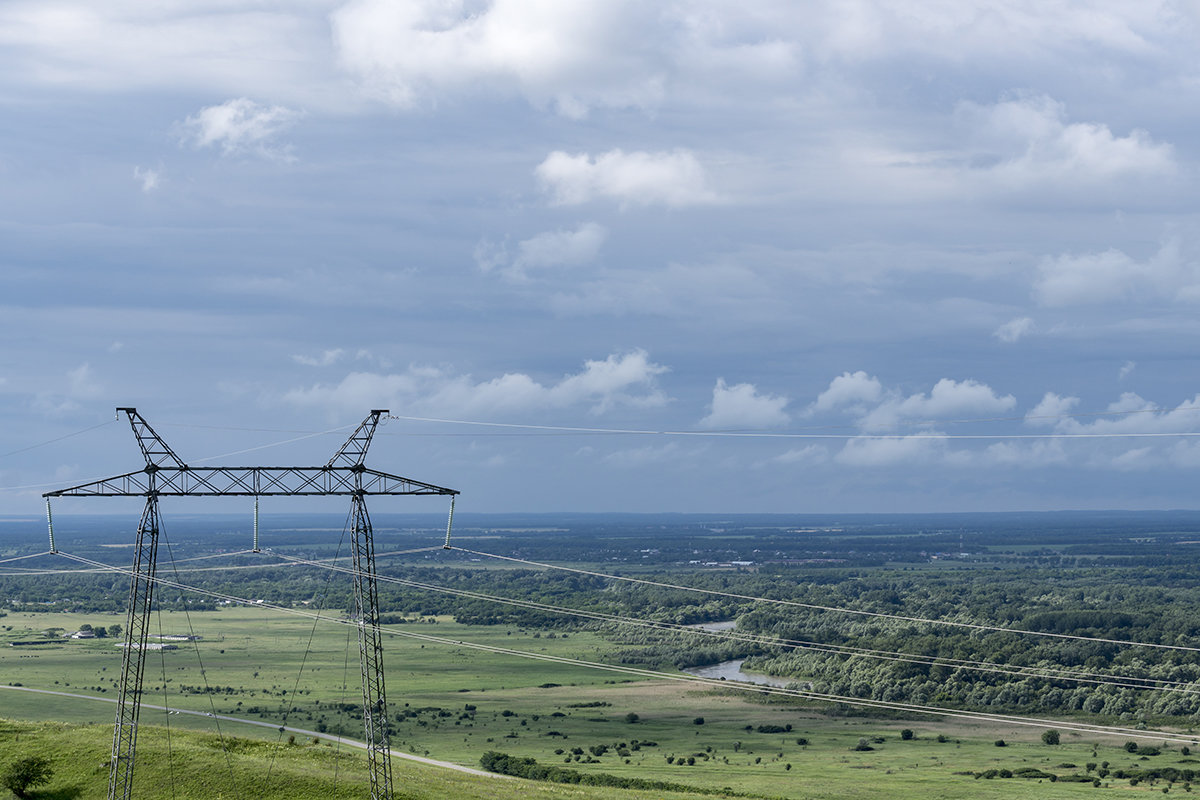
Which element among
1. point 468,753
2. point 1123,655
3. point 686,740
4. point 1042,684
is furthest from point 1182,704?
point 468,753

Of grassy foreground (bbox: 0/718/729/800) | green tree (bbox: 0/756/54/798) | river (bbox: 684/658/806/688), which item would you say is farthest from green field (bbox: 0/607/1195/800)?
river (bbox: 684/658/806/688)

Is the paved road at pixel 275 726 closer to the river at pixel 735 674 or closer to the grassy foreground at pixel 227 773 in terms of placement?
the grassy foreground at pixel 227 773

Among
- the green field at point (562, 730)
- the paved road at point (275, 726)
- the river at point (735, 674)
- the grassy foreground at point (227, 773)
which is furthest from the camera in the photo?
the river at point (735, 674)

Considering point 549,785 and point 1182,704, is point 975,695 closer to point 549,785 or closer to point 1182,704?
point 1182,704

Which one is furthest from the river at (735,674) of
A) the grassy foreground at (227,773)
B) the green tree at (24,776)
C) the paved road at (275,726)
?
the green tree at (24,776)

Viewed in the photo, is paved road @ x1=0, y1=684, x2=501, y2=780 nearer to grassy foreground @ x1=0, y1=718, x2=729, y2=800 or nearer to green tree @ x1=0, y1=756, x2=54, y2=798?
grassy foreground @ x1=0, y1=718, x2=729, y2=800

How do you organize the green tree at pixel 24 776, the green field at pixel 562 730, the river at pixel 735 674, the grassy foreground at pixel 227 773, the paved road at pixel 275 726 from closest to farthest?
the green tree at pixel 24 776, the grassy foreground at pixel 227 773, the green field at pixel 562 730, the paved road at pixel 275 726, the river at pixel 735 674

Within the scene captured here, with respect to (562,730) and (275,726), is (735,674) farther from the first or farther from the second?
(275,726)
